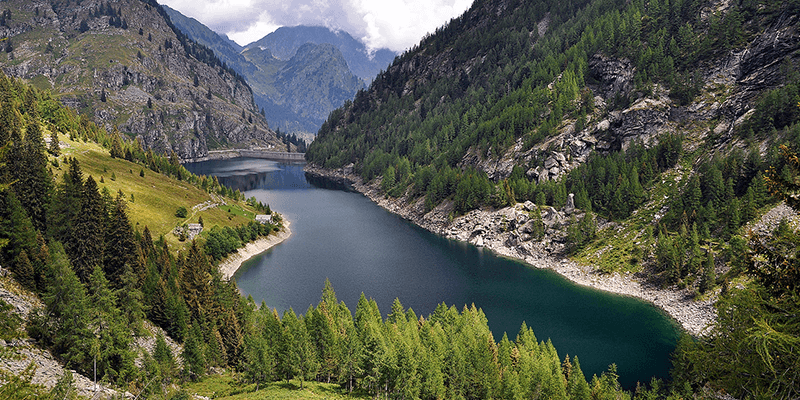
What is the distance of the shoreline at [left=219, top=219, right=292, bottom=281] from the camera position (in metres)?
110

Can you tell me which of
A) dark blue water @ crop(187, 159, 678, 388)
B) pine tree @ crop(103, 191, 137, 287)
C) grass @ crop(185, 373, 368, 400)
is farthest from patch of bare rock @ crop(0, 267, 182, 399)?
dark blue water @ crop(187, 159, 678, 388)

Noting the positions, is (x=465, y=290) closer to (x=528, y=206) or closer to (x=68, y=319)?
(x=528, y=206)

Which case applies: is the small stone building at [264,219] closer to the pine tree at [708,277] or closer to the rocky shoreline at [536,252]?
the rocky shoreline at [536,252]

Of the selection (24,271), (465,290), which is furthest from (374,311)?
(24,271)

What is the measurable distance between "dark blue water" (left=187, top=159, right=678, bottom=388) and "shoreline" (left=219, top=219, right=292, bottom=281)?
2.38 metres

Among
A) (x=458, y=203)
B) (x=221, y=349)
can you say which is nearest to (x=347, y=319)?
(x=221, y=349)

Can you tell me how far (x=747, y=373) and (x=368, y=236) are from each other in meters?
133

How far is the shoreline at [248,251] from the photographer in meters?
110

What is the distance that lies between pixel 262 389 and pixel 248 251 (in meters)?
82.6

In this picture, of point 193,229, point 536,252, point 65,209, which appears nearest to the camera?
point 65,209

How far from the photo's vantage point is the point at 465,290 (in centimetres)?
9756

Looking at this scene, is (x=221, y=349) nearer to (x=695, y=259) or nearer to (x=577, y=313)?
(x=577, y=313)

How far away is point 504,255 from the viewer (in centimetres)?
12544

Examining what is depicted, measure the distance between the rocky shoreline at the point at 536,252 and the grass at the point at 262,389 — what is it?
64875mm
